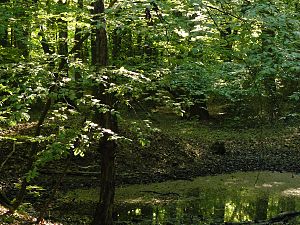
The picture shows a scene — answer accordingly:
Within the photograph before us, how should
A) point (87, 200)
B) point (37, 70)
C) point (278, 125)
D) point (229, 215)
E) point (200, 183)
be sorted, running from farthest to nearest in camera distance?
point (278, 125), point (200, 183), point (87, 200), point (229, 215), point (37, 70)

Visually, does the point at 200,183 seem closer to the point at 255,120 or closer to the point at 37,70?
the point at 37,70

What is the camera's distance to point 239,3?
19.1ft

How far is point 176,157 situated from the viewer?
47.5ft

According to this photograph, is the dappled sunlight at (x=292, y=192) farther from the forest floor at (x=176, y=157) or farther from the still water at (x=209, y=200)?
the forest floor at (x=176, y=157)

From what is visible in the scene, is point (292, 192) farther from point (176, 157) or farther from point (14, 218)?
point (14, 218)

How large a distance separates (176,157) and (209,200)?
12.9 feet

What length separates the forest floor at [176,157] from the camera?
11.0 meters

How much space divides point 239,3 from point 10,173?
25.6ft

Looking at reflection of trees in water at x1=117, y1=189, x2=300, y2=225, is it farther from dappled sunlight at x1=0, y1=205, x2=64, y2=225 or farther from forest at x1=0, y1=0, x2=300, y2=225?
dappled sunlight at x1=0, y1=205, x2=64, y2=225

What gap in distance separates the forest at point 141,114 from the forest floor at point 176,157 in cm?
5

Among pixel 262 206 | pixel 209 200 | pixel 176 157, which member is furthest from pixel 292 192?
pixel 176 157

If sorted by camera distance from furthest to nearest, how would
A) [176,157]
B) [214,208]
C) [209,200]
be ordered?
[176,157], [209,200], [214,208]

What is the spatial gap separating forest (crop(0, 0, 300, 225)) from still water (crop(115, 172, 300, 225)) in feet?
0.15

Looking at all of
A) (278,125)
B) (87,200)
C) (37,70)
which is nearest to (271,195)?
(87,200)
